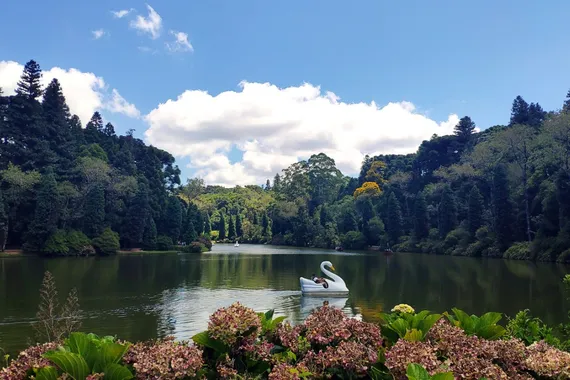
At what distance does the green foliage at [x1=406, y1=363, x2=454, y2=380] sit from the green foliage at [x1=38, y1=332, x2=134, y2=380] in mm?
1116

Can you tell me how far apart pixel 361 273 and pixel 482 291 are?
8017 mm

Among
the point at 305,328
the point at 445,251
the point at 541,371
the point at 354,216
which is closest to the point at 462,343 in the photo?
the point at 541,371

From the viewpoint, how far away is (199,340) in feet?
7.30

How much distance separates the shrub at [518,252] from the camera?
31172mm

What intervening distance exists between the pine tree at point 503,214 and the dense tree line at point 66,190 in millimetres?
30161

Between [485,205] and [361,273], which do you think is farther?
[485,205]

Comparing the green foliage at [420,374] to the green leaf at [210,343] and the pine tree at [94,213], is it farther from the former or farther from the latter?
the pine tree at [94,213]

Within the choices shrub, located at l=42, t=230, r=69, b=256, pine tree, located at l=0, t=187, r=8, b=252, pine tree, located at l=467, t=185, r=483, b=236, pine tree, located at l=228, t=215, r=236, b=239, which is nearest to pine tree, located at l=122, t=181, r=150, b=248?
shrub, located at l=42, t=230, r=69, b=256

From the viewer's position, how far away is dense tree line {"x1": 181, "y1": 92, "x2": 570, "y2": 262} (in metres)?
31.0

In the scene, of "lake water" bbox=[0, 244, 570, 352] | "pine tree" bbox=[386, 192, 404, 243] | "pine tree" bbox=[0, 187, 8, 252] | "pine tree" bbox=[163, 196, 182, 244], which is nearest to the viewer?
"lake water" bbox=[0, 244, 570, 352]

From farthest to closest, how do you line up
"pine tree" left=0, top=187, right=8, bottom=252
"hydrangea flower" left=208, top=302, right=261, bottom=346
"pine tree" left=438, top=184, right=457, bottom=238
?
"pine tree" left=438, top=184, right=457, bottom=238, "pine tree" left=0, top=187, right=8, bottom=252, "hydrangea flower" left=208, top=302, right=261, bottom=346

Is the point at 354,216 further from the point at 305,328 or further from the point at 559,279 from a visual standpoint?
the point at 305,328

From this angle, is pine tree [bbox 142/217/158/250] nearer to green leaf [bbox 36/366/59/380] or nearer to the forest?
the forest

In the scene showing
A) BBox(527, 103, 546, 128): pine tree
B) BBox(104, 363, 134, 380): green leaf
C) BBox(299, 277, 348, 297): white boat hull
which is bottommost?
BBox(299, 277, 348, 297): white boat hull
